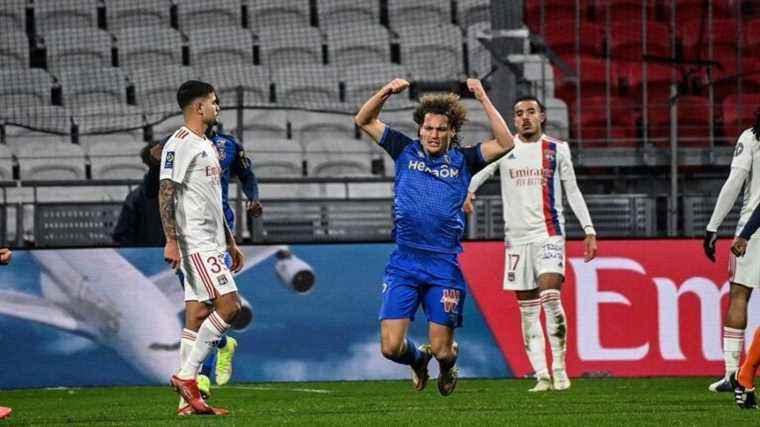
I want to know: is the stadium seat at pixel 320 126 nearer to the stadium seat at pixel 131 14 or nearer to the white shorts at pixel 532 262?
the stadium seat at pixel 131 14

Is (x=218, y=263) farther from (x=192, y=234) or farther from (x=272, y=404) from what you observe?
(x=272, y=404)

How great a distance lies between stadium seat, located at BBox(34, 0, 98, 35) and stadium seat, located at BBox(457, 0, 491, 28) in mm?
4866

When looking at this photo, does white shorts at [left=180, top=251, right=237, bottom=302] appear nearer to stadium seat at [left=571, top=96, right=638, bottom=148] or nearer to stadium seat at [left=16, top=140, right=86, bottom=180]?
stadium seat at [left=16, top=140, right=86, bottom=180]

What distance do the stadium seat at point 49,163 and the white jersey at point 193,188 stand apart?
745cm

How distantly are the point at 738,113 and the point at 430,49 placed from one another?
4308 millimetres

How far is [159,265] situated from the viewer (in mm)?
11758

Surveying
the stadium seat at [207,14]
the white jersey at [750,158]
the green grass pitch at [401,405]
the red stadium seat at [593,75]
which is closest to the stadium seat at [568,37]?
the red stadium seat at [593,75]

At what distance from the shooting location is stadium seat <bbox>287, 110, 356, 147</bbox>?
17062 mm

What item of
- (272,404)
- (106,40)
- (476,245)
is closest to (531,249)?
(476,245)

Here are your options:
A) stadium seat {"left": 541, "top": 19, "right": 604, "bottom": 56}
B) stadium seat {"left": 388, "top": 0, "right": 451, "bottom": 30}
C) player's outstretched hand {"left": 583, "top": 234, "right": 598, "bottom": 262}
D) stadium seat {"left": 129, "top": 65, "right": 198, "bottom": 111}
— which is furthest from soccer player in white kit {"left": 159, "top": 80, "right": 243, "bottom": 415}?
stadium seat {"left": 388, "top": 0, "right": 451, "bottom": 30}

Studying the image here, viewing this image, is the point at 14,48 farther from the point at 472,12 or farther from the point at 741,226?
the point at 741,226

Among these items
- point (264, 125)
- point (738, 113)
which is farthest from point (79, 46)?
point (738, 113)

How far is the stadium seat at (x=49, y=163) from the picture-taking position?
14977 mm

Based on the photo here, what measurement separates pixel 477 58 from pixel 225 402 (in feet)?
28.9
